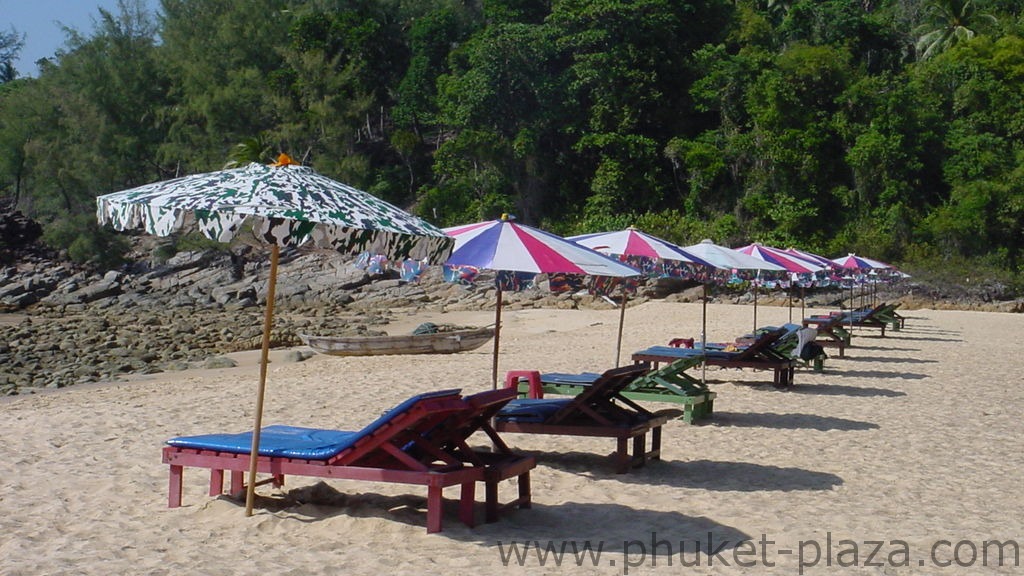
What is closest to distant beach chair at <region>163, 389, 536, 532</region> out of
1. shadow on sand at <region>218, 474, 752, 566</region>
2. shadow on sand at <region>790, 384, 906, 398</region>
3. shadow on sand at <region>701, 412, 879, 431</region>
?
shadow on sand at <region>218, 474, 752, 566</region>

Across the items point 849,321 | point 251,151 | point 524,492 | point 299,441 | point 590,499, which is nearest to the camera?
point 299,441

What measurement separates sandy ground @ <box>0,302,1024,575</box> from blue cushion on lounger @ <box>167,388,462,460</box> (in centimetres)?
38

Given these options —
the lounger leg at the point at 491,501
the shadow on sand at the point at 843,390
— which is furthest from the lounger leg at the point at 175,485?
the shadow on sand at the point at 843,390

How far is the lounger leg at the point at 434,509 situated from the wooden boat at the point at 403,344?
42.3 feet

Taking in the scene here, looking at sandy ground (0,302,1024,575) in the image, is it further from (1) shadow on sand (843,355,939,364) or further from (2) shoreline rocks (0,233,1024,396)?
(2) shoreline rocks (0,233,1024,396)

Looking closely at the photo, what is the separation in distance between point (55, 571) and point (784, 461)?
5.58 meters

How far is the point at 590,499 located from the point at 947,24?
5286 centimetres

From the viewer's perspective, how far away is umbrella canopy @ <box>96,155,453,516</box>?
17.0ft

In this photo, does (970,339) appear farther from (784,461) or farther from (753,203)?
(753,203)

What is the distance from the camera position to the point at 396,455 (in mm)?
5609

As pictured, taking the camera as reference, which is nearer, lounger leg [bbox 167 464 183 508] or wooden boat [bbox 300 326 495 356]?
lounger leg [bbox 167 464 183 508]

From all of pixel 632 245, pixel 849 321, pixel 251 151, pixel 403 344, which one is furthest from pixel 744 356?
pixel 251 151

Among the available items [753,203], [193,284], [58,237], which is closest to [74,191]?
[58,237]

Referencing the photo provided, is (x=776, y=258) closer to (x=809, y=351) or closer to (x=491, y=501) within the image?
(x=809, y=351)
